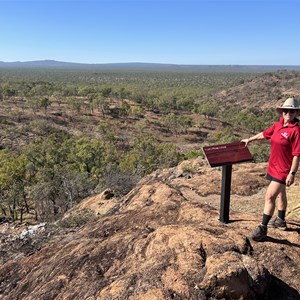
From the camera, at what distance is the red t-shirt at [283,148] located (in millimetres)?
5410

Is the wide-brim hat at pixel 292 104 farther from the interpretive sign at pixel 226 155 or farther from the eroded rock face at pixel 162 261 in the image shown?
the eroded rock face at pixel 162 261

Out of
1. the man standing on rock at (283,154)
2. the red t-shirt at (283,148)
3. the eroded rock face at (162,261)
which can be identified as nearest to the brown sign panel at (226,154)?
the man standing on rock at (283,154)

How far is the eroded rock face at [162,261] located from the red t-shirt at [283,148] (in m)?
1.22

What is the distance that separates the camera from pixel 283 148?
5.57 metres

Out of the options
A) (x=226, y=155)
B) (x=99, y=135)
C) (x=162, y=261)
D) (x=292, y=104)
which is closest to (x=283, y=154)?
(x=292, y=104)

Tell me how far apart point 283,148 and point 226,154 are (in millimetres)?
1134

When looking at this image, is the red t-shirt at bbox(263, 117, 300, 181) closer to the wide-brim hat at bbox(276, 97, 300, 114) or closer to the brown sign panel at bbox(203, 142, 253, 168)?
the wide-brim hat at bbox(276, 97, 300, 114)

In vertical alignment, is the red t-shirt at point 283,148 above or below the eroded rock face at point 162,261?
above

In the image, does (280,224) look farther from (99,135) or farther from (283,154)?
(99,135)

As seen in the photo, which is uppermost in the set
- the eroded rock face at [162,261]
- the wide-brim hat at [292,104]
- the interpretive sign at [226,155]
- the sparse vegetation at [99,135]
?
the wide-brim hat at [292,104]

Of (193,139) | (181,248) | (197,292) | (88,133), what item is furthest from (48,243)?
(193,139)

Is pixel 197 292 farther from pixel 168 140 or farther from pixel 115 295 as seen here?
pixel 168 140

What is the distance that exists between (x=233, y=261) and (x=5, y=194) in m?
25.6

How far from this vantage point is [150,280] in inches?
185
